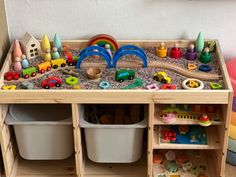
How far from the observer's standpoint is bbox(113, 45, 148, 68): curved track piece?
179 cm

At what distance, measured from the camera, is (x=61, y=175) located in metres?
1.91

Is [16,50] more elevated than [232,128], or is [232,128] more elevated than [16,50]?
[16,50]

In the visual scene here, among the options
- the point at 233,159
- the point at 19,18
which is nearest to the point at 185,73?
the point at 233,159

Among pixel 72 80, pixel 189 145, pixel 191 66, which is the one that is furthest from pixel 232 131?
pixel 72 80

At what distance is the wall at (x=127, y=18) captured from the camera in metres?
1.91

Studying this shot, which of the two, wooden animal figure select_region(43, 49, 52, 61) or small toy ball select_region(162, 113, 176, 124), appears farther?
wooden animal figure select_region(43, 49, 52, 61)

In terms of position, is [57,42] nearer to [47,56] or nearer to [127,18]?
[47,56]

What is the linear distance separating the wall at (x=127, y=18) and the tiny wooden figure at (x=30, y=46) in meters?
0.08

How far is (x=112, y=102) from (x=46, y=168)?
464mm

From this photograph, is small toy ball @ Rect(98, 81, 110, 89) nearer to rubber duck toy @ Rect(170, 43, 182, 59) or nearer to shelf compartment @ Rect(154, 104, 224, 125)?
shelf compartment @ Rect(154, 104, 224, 125)

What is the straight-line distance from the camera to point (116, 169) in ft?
6.38

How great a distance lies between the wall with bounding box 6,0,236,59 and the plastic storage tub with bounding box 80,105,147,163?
1.25ft

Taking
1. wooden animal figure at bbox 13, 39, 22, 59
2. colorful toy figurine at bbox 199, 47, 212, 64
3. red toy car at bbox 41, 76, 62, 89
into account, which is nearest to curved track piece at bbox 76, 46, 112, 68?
red toy car at bbox 41, 76, 62, 89

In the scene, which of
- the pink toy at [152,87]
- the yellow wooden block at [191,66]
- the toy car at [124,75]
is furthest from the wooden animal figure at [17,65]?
the yellow wooden block at [191,66]
